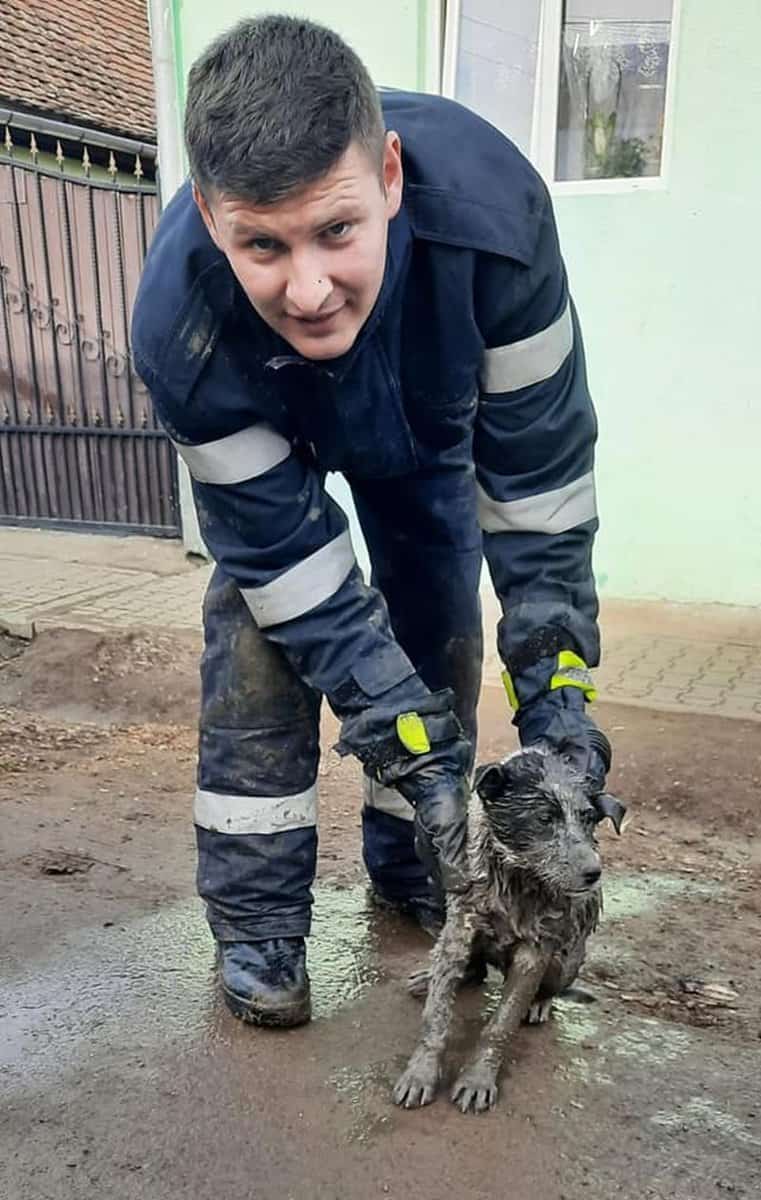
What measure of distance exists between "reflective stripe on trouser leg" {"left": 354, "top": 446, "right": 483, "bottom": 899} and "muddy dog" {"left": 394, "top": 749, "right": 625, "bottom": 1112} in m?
0.66

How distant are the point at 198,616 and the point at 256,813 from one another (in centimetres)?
350

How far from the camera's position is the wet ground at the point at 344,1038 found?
214 centimetres

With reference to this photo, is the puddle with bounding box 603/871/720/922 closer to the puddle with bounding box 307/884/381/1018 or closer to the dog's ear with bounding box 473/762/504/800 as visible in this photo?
the puddle with bounding box 307/884/381/1018

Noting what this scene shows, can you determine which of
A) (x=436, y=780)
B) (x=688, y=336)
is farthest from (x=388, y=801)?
(x=688, y=336)

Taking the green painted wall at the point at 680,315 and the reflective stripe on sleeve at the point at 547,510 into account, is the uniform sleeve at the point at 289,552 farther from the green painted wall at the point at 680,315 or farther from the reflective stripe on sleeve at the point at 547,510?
the green painted wall at the point at 680,315

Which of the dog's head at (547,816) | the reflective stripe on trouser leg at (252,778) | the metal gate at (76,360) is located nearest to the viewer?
the dog's head at (547,816)

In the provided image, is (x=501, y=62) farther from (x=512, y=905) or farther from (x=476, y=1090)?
(x=476, y=1090)

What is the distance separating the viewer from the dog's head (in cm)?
207

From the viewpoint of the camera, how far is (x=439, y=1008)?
230 cm

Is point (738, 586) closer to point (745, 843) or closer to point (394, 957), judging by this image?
point (745, 843)

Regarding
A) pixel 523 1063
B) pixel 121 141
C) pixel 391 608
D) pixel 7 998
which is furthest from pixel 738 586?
pixel 121 141

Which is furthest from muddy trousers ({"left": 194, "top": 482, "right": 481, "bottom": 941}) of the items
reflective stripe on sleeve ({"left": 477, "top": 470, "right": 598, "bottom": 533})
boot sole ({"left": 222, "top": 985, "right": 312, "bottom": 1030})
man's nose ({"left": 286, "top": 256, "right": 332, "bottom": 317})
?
man's nose ({"left": 286, "top": 256, "right": 332, "bottom": 317})

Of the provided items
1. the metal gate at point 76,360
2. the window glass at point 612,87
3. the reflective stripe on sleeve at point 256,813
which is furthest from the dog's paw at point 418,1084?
the metal gate at point 76,360

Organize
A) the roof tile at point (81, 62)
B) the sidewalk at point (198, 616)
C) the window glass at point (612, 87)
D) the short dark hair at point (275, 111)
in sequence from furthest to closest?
the roof tile at point (81, 62) < the window glass at point (612, 87) < the sidewalk at point (198, 616) < the short dark hair at point (275, 111)
